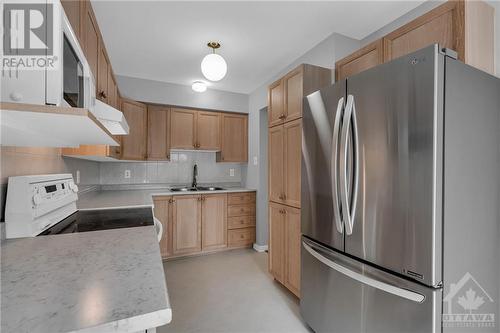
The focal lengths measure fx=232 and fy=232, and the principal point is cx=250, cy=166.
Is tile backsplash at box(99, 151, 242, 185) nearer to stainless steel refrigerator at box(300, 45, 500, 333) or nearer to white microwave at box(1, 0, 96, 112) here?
stainless steel refrigerator at box(300, 45, 500, 333)

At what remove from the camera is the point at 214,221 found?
3.43 metres

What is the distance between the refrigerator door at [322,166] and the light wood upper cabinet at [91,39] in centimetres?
151

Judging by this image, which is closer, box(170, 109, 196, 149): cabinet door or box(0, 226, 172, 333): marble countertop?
box(0, 226, 172, 333): marble countertop

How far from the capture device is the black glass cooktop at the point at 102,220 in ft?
4.10

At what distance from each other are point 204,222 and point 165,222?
0.54 m

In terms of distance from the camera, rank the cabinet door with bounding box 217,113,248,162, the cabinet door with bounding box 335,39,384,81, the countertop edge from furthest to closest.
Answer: the cabinet door with bounding box 217,113,248,162, the cabinet door with bounding box 335,39,384,81, the countertop edge

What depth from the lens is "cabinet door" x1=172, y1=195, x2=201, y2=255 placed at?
126 inches

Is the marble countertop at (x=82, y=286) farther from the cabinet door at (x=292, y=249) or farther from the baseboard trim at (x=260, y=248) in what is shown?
the baseboard trim at (x=260, y=248)

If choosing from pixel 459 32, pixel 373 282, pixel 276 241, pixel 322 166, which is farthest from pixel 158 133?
pixel 459 32

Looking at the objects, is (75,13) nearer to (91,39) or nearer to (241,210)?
(91,39)

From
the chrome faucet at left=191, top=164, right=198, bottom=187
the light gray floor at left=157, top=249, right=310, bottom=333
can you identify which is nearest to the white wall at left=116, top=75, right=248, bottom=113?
the chrome faucet at left=191, top=164, right=198, bottom=187

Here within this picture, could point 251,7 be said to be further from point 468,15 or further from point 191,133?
point 191,133

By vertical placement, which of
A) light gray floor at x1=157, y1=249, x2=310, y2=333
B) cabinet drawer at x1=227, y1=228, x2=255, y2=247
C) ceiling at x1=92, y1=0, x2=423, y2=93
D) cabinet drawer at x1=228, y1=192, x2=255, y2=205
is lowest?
light gray floor at x1=157, y1=249, x2=310, y2=333

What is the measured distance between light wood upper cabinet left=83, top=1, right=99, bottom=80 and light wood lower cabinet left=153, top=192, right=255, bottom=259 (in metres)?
1.86
